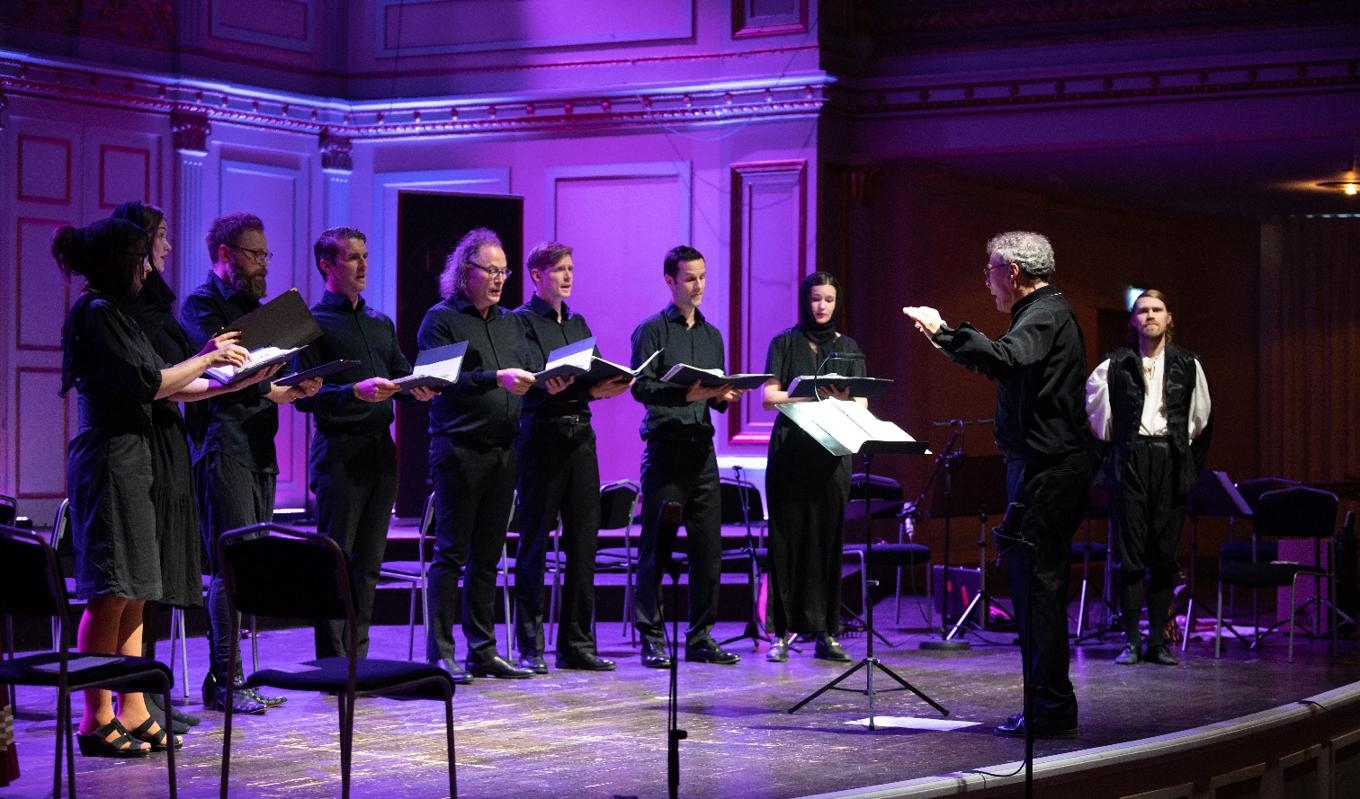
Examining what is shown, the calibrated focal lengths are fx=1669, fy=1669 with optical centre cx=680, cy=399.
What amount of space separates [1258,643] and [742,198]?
404 centimetres

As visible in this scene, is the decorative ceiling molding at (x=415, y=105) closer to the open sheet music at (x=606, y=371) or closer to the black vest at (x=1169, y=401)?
the black vest at (x=1169, y=401)

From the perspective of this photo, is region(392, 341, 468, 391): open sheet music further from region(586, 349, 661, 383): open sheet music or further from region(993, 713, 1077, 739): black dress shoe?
region(993, 713, 1077, 739): black dress shoe

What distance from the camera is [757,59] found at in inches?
396

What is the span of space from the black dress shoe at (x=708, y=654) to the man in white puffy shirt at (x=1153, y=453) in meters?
1.75

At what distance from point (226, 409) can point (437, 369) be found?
0.75 metres

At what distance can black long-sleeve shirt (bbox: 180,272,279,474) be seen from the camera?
546 centimetres

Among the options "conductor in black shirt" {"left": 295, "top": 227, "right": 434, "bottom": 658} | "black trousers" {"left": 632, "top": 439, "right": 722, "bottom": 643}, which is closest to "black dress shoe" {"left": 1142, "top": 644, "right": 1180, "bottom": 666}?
"black trousers" {"left": 632, "top": 439, "right": 722, "bottom": 643}

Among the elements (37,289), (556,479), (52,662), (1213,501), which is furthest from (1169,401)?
(37,289)

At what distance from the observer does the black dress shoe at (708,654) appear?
276 inches

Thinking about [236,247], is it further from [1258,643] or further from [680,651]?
[1258,643]

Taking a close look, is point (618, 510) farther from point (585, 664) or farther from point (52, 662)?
point (52, 662)

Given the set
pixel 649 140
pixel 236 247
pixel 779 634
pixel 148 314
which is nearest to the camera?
pixel 148 314

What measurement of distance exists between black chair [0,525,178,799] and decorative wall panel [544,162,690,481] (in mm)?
6590

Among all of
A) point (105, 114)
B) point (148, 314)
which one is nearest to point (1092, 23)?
point (105, 114)
